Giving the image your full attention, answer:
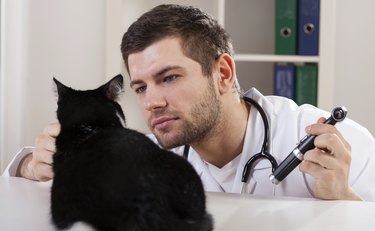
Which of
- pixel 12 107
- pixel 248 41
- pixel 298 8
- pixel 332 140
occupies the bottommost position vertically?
pixel 12 107

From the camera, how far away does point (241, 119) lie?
119 cm

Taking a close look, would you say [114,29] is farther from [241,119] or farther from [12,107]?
[241,119]

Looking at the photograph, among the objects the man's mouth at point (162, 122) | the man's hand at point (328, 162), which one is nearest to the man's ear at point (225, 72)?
the man's mouth at point (162, 122)

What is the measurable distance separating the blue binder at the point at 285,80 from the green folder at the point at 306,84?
0.8 inches

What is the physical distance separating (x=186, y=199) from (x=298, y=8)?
1.51 m

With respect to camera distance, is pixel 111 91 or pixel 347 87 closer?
pixel 111 91

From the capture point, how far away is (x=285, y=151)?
1086 mm

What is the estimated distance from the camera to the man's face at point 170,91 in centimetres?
94

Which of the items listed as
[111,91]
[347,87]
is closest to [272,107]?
[111,91]

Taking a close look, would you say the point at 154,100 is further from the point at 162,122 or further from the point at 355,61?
the point at 355,61

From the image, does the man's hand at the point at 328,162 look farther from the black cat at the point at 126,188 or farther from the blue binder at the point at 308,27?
the blue binder at the point at 308,27

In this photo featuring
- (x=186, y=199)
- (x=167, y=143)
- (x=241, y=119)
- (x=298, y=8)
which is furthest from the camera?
(x=298, y=8)

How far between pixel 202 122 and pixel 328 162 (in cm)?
31

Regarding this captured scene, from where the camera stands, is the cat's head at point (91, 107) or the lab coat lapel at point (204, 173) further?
the lab coat lapel at point (204, 173)
